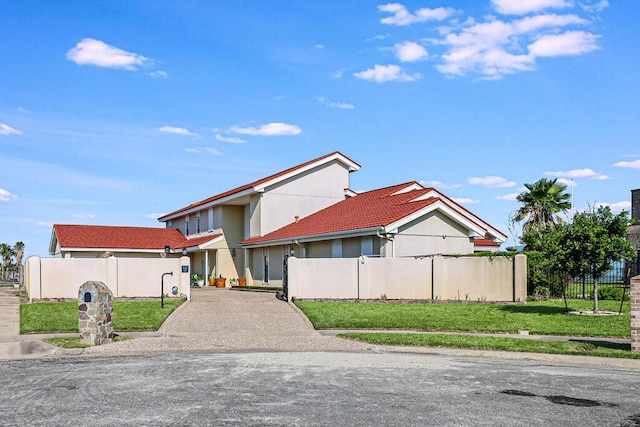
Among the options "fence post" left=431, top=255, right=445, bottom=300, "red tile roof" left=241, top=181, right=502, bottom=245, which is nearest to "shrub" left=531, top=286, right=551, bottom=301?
"fence post" left=431, top=255, right=445, bottom=300

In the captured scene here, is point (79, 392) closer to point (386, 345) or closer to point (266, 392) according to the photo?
point (266, 392)

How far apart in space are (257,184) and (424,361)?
26258mm

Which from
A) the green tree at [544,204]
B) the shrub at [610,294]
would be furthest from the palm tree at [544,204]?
the shrub at [610,294]

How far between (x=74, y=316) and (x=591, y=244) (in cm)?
1711

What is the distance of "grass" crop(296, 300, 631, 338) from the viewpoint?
62.5ft

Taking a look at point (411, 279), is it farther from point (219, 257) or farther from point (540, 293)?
point (219, 257)

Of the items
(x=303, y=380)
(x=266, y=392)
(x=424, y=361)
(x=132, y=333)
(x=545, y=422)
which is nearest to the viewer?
(x=545, y=422)

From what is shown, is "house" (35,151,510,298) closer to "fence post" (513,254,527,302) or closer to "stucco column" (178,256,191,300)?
"stucco column" (178,256,191,300)

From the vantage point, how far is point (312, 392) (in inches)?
387

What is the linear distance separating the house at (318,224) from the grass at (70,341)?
13759mm

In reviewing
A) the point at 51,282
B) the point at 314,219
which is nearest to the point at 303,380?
the point at 51,282

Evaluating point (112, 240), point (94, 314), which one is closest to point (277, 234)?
point (112, 240)

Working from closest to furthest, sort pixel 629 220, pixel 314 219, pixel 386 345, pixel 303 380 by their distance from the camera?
1. pixel 303 380
2. pixel 386 345
3. pixel 629 220
4. pixel 314 219

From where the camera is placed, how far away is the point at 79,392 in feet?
32.6
